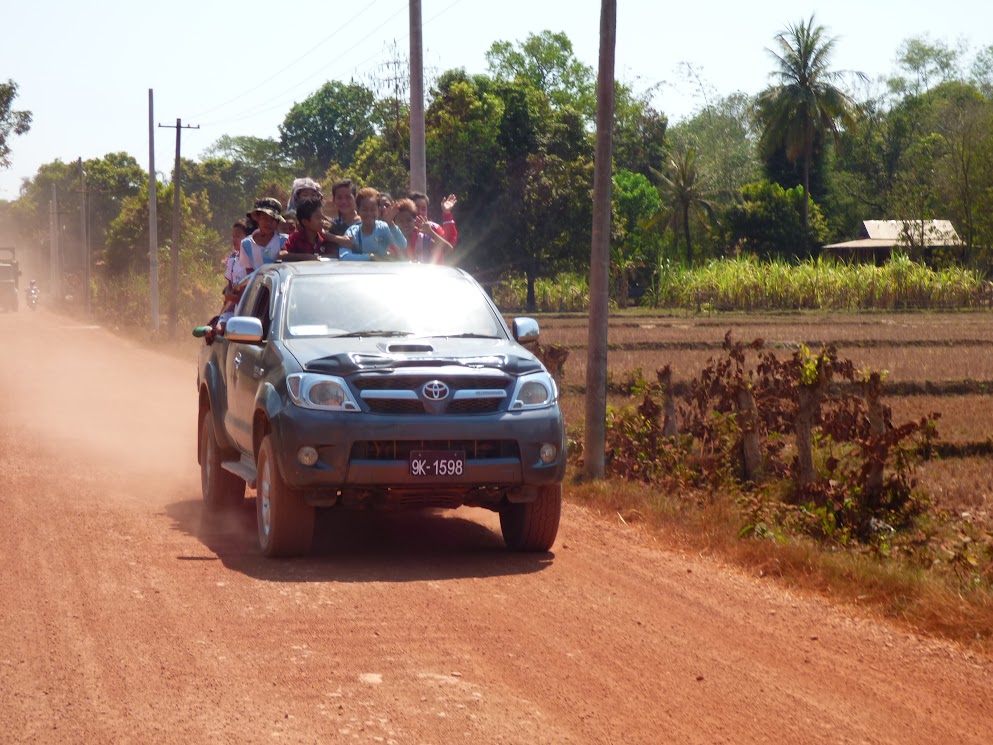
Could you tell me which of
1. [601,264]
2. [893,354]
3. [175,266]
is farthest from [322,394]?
[175,266]

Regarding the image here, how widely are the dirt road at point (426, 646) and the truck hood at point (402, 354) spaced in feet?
4.04

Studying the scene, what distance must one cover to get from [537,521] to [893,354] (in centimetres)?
2254

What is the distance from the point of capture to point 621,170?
83250 millimetres

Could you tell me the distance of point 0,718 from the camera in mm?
5039

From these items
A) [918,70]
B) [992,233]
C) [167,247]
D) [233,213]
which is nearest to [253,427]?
[167,247]

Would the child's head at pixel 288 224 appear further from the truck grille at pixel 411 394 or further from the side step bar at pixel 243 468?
the truck grille at pixel 411 394

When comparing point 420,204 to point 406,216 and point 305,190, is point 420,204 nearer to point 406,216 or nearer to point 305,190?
point 406,216

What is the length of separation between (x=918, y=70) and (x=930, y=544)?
110921 millimetres

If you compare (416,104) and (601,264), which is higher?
(416,104)

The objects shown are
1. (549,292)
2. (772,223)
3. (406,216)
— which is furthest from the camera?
(772,223)

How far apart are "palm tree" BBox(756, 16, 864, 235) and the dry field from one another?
1049 inches

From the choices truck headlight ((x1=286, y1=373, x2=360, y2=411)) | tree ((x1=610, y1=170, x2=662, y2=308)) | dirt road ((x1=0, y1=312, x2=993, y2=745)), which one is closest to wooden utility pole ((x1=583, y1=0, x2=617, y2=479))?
dirt road ((x1=0, y1=312, x2=993, y2=745))

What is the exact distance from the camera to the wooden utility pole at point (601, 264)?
12.0 m

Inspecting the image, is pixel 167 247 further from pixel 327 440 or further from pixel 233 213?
pixel 233 213
